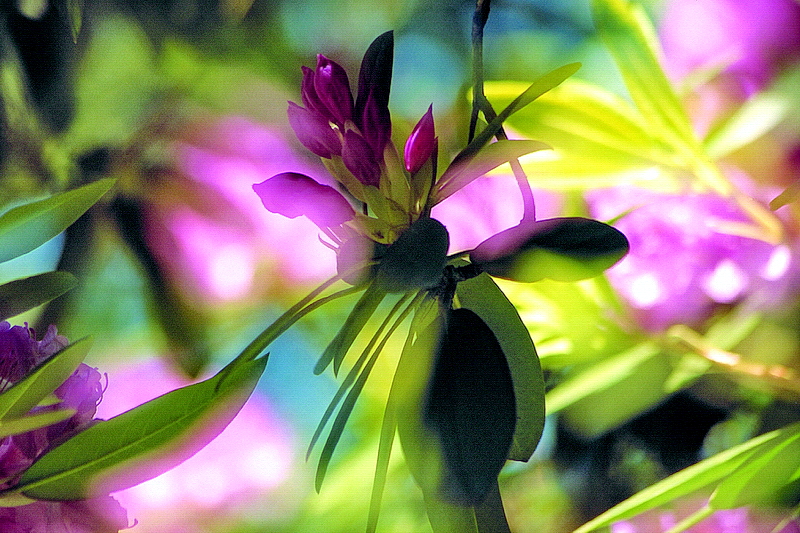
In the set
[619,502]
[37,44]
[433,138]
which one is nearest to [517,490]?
[619,502]

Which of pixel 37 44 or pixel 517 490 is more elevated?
pixel 37 44

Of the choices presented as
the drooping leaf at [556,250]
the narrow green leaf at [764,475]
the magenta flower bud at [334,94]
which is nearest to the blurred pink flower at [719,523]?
the narrow green leaf at [764,475]

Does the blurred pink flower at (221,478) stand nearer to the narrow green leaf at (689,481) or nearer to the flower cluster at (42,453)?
the flower cluster at (42,453)

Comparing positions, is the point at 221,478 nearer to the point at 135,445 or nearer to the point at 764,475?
the point at 135,445

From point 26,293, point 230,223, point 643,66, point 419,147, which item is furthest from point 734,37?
point 26,293

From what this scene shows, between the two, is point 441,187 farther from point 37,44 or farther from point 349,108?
point 37,44

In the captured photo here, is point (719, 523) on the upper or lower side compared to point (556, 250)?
lower
